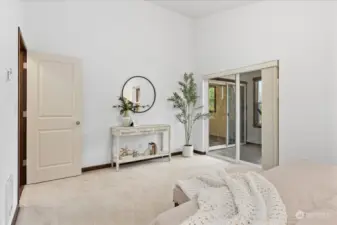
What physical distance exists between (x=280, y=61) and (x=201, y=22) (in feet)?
7.71

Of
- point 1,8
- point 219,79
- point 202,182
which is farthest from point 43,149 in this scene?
point 219,79

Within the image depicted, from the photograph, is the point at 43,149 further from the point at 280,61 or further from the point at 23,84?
the point at 280,61

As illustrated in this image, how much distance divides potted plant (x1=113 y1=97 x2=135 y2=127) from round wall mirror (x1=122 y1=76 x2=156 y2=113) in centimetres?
13

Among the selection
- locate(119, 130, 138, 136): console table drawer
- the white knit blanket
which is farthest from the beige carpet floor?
the white knit blanket

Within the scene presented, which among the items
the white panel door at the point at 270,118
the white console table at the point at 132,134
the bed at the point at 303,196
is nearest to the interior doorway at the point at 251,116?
the white panel door at the point at 270,118

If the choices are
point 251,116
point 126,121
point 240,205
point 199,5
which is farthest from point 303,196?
point 199,5

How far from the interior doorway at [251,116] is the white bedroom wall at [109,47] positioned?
44.1 inches

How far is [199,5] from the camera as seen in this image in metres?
5.13

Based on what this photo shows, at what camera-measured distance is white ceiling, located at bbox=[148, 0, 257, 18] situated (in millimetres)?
4875

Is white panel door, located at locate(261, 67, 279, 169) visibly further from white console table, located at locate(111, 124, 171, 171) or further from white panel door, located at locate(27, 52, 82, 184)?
white panel door, located at locate(27, 52, 82, 184)

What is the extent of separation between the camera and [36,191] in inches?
132

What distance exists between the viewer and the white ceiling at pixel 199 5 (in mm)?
4875

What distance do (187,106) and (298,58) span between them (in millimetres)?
2569

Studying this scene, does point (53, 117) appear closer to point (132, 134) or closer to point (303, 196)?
point (132, 134)
